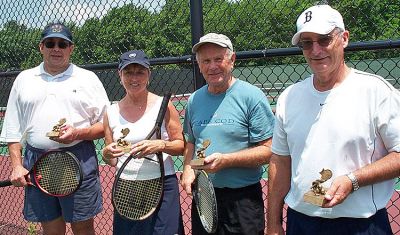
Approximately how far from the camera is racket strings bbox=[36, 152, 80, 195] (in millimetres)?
3367

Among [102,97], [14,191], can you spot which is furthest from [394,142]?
[14,191]

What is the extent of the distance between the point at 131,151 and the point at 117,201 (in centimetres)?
34

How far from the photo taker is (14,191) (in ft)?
26.9

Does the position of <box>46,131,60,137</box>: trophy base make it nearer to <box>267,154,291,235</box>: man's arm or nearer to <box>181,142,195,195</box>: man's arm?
<box>181,142,195,195</box>: man's arm

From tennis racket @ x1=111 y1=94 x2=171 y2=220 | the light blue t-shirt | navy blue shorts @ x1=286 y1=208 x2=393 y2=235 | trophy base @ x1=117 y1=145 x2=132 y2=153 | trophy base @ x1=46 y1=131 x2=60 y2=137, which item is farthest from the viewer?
trophy base @ x1=46 y1=131 x2=60 y2=137

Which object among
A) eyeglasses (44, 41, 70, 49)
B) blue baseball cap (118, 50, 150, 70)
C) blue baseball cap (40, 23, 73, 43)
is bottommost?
blue baseball cap (118, 50, 150, 70)

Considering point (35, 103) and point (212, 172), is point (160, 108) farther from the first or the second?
point (35, 103)

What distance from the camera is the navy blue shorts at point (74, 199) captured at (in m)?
3.48

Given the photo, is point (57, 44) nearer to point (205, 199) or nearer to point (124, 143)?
point (124, 143)

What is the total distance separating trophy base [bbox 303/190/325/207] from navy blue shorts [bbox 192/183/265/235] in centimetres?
69

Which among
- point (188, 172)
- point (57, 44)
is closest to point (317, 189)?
point (188, 172)

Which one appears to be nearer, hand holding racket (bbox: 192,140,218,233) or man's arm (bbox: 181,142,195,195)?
hand holding racket (bbox: 192,140,218,233)

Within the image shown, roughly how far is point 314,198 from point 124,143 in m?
1.17

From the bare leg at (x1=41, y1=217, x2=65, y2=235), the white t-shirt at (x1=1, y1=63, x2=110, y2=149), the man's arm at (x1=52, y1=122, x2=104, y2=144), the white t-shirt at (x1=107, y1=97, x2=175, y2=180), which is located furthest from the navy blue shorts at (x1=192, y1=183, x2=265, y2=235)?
the bare leg at (x1=41, y1=217, x2=65, y2=235)
